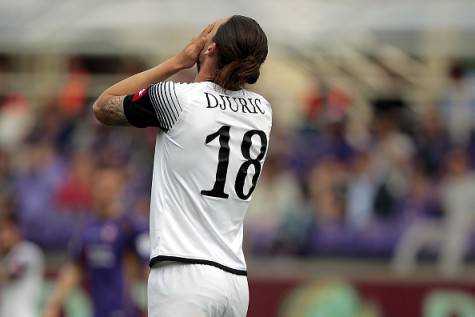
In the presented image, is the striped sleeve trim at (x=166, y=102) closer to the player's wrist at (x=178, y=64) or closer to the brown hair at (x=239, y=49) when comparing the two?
the player's wrist at (x=178, y=64)

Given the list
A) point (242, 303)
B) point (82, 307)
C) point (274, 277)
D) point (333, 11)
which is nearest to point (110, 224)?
point (82, 307)

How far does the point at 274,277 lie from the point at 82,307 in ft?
6.80

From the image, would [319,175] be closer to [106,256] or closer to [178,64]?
[106,256]

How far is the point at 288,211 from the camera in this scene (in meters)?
13.3

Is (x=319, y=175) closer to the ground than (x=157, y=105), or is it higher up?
closer to the ground

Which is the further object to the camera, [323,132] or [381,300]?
[323,132]

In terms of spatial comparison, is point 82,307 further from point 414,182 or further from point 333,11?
point 333,11

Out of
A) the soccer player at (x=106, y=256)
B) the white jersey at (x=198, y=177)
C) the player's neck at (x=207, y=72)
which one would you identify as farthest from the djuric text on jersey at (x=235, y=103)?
the soccer player at (x=106, y=256)

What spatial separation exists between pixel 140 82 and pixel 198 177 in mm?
553

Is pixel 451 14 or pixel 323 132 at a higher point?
pixel 451 14

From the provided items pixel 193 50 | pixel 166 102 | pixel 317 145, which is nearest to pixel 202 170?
pixel 166 102

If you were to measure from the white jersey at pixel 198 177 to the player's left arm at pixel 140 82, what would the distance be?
0.11 meters

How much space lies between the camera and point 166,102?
5.59 metres

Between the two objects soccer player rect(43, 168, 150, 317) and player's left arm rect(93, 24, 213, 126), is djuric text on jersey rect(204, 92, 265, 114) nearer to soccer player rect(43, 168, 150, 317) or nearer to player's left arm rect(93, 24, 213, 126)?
player's left arm rect(93, 24, 213, 126)
